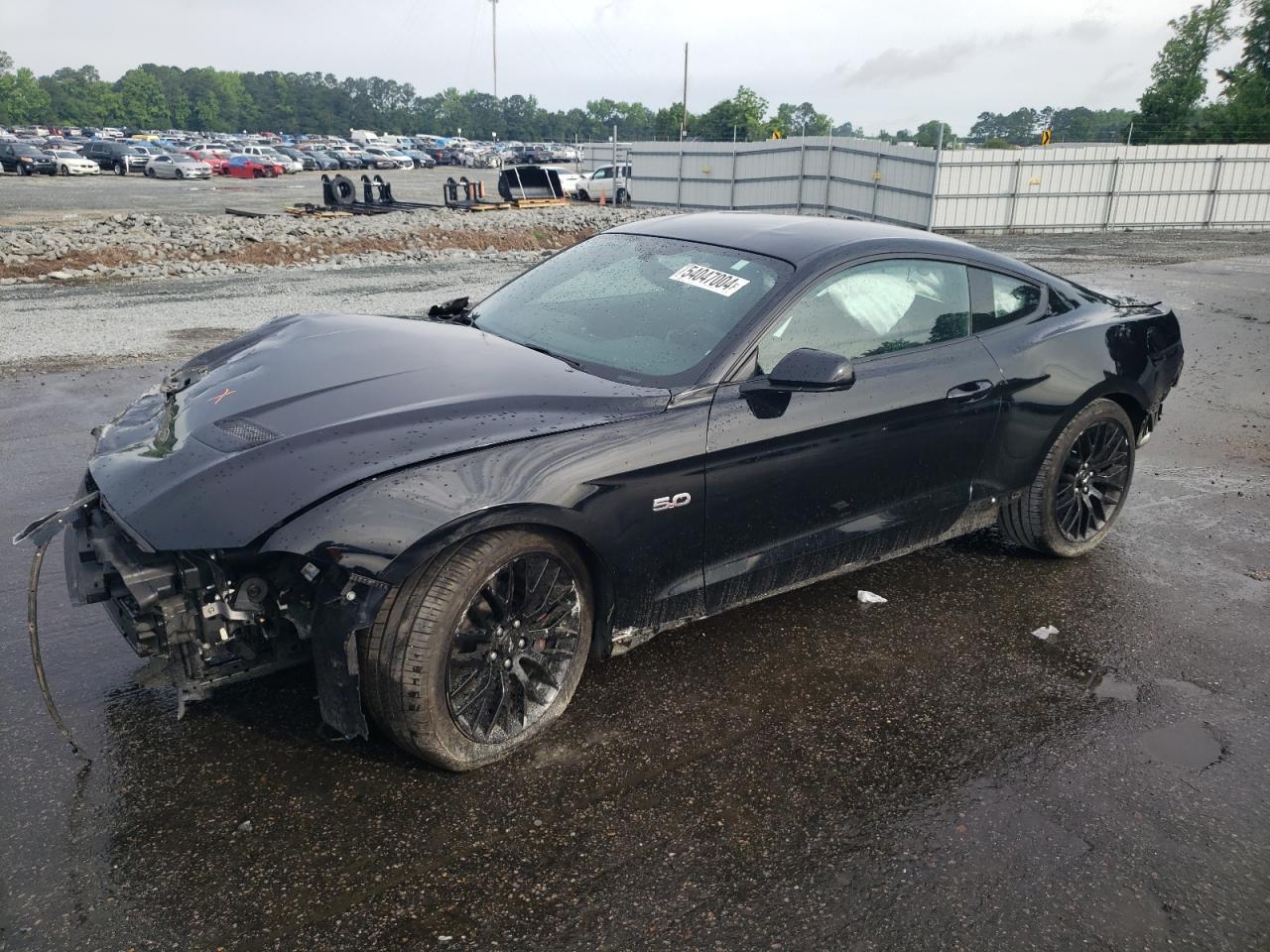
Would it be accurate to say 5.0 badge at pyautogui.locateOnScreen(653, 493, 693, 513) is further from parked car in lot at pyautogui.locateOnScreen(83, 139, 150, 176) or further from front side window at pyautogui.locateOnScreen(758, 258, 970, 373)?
parked car in lot at pyautogui.locateOnScreen(83, 139, 150, 176)

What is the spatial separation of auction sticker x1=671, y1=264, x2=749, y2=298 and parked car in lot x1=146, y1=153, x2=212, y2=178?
4967cm

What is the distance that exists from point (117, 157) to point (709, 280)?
2262 inches

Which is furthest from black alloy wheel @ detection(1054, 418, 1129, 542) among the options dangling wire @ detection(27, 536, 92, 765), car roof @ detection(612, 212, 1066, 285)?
dangling wire @ detection(27, 536, 92, 765)

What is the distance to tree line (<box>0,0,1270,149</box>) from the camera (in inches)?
1714

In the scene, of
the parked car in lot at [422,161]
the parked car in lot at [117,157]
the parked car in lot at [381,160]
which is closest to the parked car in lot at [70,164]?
Answer: the parked car in lot at [117,157]

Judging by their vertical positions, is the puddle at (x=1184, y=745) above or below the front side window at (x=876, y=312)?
below

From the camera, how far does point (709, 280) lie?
402 centimetres

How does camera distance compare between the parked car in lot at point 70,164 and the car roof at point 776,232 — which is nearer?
the car roof at point 776,232

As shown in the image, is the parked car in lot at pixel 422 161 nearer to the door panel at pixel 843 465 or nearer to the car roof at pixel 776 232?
the car roof at pixel 776 232

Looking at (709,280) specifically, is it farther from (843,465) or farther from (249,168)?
(249,168)

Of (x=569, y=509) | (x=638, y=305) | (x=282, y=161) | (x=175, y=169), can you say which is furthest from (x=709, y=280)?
(x=282, y=161)

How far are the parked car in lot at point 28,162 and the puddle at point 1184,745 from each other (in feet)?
175

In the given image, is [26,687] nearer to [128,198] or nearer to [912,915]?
[912,915]

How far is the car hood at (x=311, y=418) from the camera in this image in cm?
287
